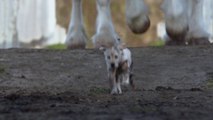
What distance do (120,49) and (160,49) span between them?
289 cm

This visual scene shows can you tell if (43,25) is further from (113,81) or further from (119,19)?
(113,81)

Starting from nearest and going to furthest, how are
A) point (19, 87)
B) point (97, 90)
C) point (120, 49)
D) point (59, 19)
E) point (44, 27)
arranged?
point (120, 49), point (97, 90), point (19, 87), point (44, 27), point (59, 19)

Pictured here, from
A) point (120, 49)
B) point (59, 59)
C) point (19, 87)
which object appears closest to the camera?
point (120, 49)

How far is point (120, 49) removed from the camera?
5238 mm

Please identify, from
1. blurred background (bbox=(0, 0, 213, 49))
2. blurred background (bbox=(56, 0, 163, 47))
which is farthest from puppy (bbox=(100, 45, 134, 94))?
blurred background (bbox=(56, 0, 163, 47))

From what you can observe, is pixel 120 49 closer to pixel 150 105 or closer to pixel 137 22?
pixel 150 105

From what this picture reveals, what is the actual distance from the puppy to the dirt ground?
0.07 metres

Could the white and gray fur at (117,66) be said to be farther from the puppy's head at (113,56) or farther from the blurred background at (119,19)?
the blurred background at (119,19)

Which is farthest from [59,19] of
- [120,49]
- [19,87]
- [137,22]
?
[120,49]

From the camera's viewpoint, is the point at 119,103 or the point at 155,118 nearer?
the point at 155,118

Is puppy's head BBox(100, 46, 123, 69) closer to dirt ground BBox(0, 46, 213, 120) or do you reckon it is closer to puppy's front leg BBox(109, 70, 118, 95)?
puppy's front leg BBox(109, 70, 118, 95)

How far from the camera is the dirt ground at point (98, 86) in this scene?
14.9 feet

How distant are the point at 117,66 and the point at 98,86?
989 millimetres

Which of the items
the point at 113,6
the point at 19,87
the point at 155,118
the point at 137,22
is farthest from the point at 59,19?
the point at 155,118
